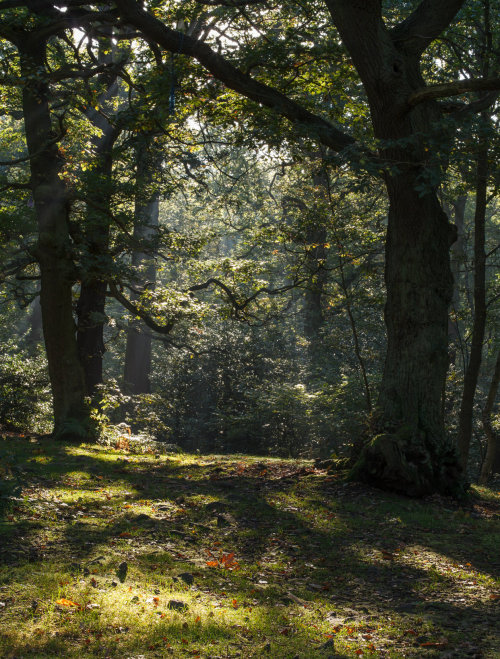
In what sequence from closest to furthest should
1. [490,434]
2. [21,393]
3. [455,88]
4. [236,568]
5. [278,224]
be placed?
[236,568], [455,88], [490,434], [278,224], [21,393]

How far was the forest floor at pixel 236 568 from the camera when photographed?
3.47 m

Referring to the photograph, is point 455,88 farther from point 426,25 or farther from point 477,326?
point 477,326

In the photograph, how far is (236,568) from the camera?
4.88 meters

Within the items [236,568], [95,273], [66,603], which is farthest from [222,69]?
[66,603]

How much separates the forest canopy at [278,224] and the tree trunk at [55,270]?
38 mm

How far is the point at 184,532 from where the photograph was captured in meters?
5.72

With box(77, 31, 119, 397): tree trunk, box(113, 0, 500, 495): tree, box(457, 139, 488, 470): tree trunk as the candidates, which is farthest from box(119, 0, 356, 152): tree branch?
box(457, 139, 488, 470): tree trunk

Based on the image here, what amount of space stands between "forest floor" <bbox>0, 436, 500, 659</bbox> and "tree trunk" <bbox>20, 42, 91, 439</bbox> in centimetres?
341

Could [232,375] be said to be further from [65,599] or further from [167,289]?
[65,599]

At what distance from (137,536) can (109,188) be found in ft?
25.3

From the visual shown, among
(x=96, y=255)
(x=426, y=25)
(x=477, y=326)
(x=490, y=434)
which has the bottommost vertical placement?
(x=490, y=434)

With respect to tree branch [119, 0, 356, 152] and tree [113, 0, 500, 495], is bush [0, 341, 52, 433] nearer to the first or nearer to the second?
tree branch [119, 0, 356, 152]

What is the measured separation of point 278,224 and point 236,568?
9691mm

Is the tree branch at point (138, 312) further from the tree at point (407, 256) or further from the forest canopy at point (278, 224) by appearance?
the tree at point (407, 256)
